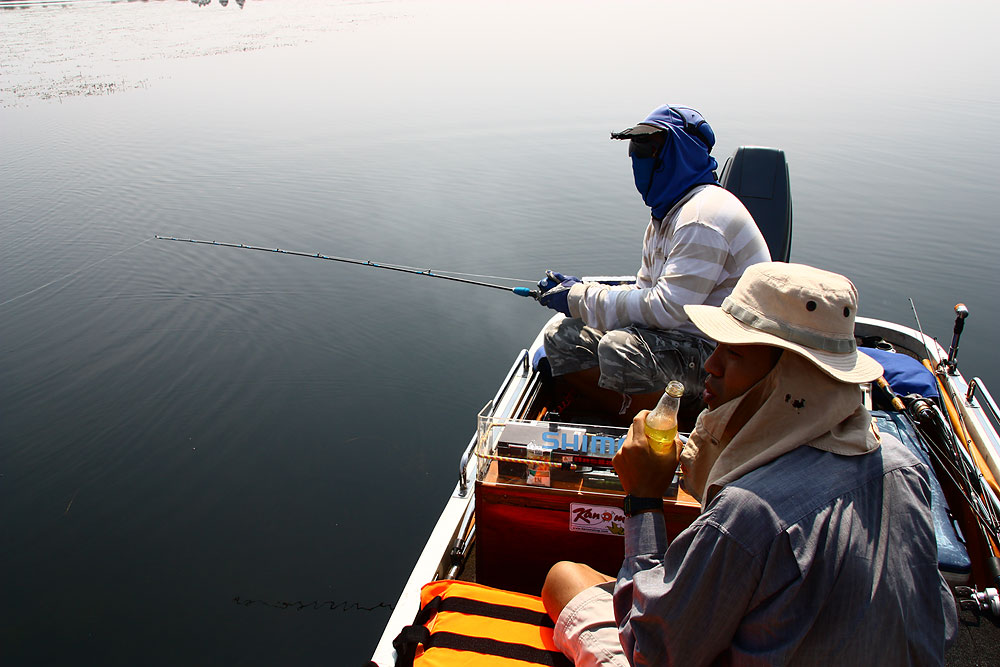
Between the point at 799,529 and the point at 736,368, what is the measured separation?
1.38ft

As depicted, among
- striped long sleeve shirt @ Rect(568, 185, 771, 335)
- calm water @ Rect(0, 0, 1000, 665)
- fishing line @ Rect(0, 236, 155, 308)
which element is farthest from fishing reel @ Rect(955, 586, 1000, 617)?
fishing line @ Rect(0, 236, 155, 308)

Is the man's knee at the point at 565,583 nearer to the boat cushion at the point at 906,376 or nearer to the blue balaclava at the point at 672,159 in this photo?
the blue balaclava at the point at 672,159

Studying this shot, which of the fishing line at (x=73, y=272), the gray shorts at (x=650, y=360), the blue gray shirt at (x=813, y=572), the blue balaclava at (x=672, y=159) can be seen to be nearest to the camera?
the blue gray shirt at (x=813, y=572)

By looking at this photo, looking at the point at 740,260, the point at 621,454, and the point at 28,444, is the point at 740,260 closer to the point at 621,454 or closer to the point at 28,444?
the point at 621,454

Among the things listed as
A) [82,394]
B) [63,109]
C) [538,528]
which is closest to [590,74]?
[63,109]

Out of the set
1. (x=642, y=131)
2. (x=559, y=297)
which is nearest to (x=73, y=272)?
(x=559, y=297)

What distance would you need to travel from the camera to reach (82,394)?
595 cm

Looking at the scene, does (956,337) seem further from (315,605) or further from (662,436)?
(315,605)

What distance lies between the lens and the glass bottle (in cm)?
188

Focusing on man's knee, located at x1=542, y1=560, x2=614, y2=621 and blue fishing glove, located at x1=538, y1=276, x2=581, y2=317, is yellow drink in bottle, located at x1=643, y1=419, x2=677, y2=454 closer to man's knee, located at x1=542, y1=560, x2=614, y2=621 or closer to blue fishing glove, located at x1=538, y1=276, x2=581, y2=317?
man's knee, located at x1=542, y1=560, x2=614, y2=621

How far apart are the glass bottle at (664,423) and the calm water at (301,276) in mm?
2608

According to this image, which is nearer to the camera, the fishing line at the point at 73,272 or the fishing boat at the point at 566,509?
the fishing boat at the point at 566,509

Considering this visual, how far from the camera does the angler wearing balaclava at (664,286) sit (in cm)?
301

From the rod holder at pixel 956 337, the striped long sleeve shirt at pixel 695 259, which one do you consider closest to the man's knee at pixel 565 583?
the striped long sleeve shirt at pixel 695 259
